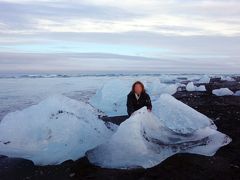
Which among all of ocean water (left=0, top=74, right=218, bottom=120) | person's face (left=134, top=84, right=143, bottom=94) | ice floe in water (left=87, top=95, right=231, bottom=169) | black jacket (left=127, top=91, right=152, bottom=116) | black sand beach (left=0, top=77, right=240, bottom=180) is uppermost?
person's face (left=134, top=84, right=143, bottom=94)

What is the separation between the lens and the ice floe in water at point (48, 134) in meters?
5.80

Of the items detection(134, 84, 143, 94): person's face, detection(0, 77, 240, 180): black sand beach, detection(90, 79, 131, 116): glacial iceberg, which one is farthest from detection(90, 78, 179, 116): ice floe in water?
detection(0, 77, 240, 180): black sand beach

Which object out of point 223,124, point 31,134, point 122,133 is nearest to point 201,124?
point 223,124

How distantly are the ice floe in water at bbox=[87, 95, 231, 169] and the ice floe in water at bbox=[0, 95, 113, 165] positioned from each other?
318 millimetres

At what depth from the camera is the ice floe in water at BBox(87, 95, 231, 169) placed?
17.9 feet

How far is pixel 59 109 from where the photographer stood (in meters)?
6.29

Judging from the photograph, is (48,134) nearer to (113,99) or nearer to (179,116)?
(179,116)

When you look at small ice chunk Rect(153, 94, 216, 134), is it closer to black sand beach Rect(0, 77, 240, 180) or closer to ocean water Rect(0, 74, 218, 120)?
black sand beach Rect(0, 77, 240, 180)

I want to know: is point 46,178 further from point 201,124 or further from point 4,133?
point 201,124

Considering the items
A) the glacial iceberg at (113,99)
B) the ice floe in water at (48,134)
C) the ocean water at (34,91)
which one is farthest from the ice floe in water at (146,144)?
the ocean water at (34,91)

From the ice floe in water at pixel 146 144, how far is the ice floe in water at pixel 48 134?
32cm

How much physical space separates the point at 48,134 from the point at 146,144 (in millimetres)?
1566

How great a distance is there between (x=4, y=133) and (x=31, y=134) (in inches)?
17.0

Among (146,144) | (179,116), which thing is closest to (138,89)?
(179,116)
